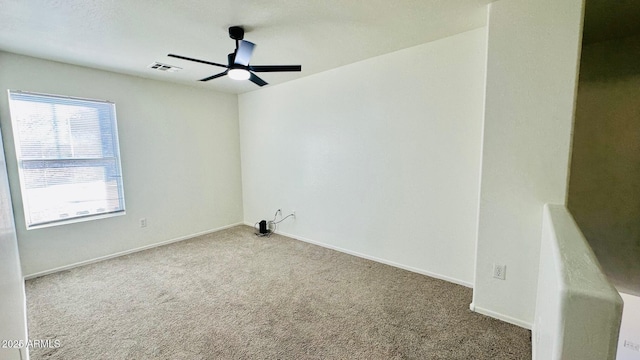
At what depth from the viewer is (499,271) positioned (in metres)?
2.18

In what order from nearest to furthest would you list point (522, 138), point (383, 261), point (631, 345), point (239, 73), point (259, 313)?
point (522, 138)
point (259, 313)
point (239, 73)
point (383, 261)
point (631, 345)

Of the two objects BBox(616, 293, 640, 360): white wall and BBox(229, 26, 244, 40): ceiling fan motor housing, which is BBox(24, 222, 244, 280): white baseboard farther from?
BBox(616, 293, 640, 360): white wall

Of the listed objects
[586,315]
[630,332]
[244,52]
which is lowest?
[630,332]

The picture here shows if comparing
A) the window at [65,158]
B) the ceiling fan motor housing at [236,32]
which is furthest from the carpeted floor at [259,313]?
the ceiling fan motor housing at [236,32]

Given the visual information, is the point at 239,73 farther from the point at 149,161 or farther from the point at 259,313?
the point at 149,161

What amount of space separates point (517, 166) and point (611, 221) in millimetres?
2159

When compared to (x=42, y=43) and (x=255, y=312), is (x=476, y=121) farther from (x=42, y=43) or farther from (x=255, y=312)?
(x=42, y=43)

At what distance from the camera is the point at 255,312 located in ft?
7.64

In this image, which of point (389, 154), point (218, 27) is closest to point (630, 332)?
point (389, 154)

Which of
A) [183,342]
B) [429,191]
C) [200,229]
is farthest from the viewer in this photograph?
[200,229]

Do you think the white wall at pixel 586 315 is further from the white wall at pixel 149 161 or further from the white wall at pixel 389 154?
the white wall at pixel 149 161

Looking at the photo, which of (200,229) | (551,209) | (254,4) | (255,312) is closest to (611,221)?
(551,209)

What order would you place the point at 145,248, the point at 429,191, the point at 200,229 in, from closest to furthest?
the point at 429,191 → the point at 145,248 → the point at 200,229

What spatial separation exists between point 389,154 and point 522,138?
4.41 feet
